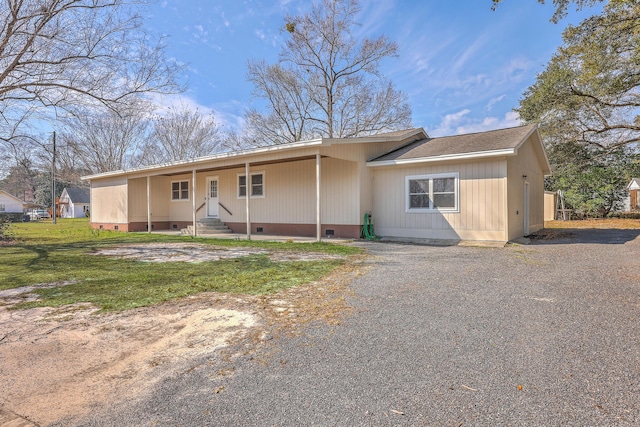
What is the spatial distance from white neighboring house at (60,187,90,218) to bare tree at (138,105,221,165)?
21947 millimetres

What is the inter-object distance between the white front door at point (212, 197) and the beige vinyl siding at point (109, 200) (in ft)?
14.4

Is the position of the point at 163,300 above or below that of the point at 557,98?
below

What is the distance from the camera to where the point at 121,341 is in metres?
3.06

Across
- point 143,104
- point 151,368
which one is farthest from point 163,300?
point 143,104

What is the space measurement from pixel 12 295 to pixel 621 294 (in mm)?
7830

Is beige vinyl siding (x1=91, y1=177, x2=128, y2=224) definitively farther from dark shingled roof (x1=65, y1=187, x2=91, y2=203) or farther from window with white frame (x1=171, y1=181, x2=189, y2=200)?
dark shingled roof (x1=65, y1=187, x2=91, y2=203)

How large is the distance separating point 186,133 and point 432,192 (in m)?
24.9

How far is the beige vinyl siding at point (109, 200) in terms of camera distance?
16.5 meters

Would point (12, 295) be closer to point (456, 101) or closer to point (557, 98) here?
point (557, 98)

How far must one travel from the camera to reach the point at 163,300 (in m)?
4.27

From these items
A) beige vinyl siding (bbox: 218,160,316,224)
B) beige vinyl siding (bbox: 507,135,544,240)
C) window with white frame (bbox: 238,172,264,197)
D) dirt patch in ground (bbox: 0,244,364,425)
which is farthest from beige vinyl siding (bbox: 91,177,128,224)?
beige vinyl siding (bbox: 507,135,544,240)

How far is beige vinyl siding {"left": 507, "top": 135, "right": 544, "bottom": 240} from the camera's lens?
9765 mm

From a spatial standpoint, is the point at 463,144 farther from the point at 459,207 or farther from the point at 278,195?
the point at 278,195

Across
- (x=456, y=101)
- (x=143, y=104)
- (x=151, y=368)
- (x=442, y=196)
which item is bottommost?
(x=151, y=368)
